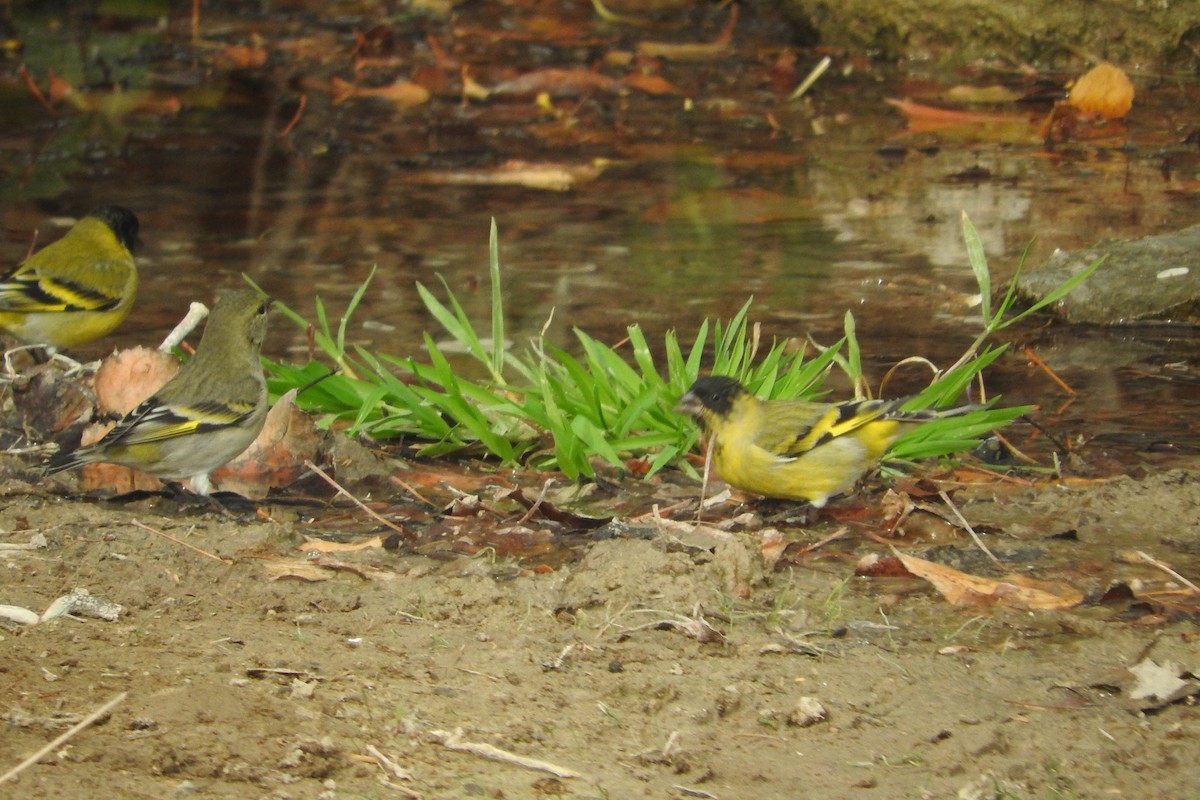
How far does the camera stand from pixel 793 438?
4.86 m

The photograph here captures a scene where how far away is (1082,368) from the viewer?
21.1 ft

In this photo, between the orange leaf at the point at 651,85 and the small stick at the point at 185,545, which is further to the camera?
the orange leaf at the point at 651,85

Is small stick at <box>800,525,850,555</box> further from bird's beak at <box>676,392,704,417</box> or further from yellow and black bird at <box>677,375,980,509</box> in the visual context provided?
bird's beak at <box>676,392,704,417</box>

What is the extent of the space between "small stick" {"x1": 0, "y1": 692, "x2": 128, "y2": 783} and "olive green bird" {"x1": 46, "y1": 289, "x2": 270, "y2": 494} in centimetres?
188

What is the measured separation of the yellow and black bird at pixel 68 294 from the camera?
261 inches

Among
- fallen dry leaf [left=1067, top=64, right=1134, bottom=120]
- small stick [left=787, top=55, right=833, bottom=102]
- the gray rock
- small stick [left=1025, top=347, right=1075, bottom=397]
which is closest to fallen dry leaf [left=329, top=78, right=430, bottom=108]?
small stick [left=787, top=55, right=833, bottom=102]

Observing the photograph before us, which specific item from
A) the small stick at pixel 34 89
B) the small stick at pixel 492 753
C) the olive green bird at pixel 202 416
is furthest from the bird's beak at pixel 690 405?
the small stick at pixel 34 89

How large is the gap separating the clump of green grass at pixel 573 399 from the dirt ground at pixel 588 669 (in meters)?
0.71

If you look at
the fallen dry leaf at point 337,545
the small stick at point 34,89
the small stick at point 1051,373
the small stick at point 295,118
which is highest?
the small stick at point 1051,373

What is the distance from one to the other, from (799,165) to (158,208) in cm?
417

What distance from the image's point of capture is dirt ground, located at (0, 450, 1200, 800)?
3.01m

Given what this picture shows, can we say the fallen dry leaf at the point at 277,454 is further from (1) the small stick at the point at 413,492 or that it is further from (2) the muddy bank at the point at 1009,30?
(2) the muddy bank at the point at 1009,30

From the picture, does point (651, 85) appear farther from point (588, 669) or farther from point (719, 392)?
point (588, 669)

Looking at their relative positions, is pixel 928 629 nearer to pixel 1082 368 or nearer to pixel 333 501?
pixel 333 501
